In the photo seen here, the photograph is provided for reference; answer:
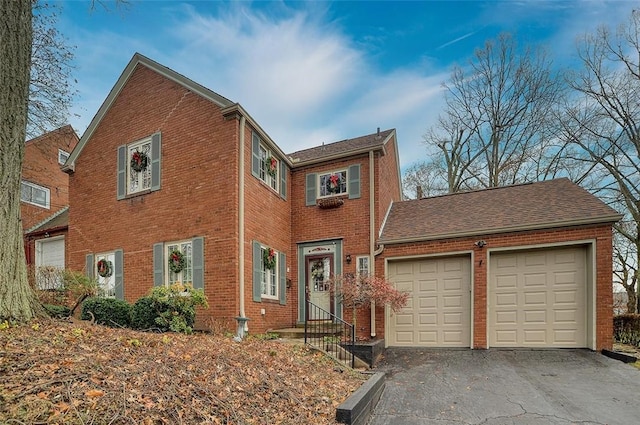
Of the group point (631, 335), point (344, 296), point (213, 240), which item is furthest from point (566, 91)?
point (213, 240)

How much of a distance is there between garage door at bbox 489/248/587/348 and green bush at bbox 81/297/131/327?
8.48m

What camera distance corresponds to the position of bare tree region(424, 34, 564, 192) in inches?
648

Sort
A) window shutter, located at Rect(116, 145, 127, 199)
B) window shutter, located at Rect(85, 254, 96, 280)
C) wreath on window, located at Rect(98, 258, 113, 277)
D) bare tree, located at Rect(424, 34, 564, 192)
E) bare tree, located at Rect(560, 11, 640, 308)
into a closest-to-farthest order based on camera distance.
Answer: wreath on window, located at Rect(98, 258, 113, 277), window shutter, located at Rect(116, 145, 127, 199), window shutter, located at Rect(85, 254, 96, 280), bare tree, located at Rect(560, 11, 640, 308), bare tree, located at Rect(424, 34, 564, 192)

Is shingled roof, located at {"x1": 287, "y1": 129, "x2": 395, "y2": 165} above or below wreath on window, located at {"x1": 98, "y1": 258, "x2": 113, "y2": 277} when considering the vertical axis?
above

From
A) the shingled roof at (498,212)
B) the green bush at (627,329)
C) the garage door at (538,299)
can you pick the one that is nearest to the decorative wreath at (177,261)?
the shingled roof at (498,212)

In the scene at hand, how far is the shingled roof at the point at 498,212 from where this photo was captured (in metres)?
8.44

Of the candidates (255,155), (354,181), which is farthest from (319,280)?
(255,155)

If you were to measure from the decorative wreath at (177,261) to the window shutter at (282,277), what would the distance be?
8.74 ft

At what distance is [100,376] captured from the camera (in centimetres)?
301

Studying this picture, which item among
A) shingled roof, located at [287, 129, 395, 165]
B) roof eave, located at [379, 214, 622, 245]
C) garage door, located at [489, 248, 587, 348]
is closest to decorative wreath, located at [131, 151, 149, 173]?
shingled roof, located at [287, 129, 395, 165]

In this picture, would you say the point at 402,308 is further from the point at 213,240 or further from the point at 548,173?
the point at 548,173

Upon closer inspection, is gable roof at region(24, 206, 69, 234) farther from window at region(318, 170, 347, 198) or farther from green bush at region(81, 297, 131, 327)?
window at region(318, 170, 347, 198)

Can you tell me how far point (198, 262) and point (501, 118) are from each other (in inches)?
629

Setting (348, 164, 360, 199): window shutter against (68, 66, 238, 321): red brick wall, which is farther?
(348, 164, 360, 199): window shutter
